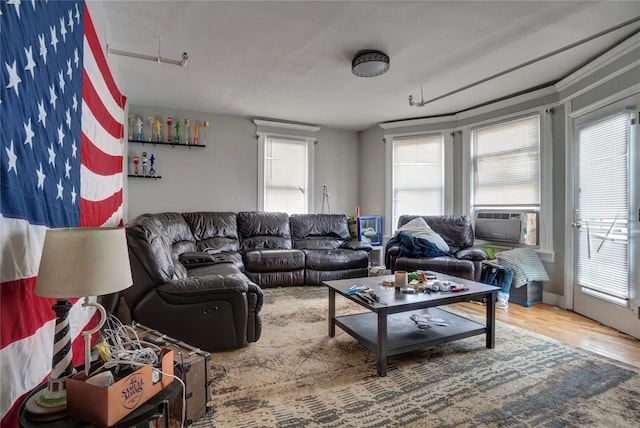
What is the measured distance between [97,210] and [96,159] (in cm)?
35

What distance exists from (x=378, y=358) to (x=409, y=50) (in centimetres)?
264

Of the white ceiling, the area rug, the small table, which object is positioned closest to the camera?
the small table

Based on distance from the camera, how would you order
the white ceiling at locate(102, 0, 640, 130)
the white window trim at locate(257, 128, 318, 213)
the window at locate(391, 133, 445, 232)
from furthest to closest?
1. the white window trim at locate(257, 128, 318, 213)
2. the window at locate(391, 133, 445, 232)
3. the white ceiling at locate(102, 0, 640, 130)

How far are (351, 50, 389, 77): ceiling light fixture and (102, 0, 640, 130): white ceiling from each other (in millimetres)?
70

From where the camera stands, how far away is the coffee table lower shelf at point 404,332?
2.09 m

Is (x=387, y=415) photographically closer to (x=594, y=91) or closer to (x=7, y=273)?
(x=7, y=273)

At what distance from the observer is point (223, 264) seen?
11.0 ft

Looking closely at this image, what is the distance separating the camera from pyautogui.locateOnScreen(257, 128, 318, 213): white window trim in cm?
515

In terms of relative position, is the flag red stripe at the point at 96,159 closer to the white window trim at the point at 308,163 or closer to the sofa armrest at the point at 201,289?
the sofa armrest at the point at 201,289

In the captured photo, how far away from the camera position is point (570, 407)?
1669 mm

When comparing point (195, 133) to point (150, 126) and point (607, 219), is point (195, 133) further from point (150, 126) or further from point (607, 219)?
point (607, 219)

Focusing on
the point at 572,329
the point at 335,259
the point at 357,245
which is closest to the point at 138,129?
the point at 335,259

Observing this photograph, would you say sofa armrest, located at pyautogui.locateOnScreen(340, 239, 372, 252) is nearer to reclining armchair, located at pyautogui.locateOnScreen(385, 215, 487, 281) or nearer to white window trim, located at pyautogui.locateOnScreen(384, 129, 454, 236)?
reclining armchair, located at pyautogui.locateOnScreen(385, 215, 487, 281)

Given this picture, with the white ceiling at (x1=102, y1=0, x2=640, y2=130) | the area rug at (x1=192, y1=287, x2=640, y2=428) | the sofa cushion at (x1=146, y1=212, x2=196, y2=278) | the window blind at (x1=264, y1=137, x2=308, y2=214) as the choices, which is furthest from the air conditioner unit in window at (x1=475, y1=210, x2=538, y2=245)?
the sofa cushion at (x1=146, y1=212, x2=196, y2=278)
